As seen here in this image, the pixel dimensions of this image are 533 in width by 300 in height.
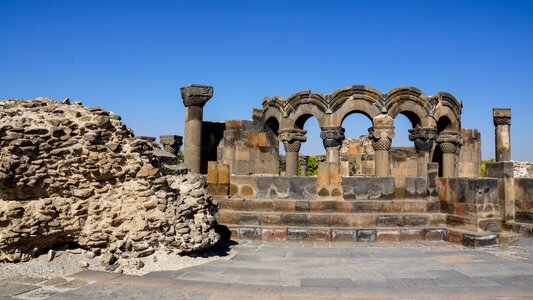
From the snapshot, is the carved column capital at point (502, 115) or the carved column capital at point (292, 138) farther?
the carved column capital at point (502, 115)

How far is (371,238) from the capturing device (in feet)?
25.3

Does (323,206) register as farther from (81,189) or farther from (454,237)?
(81,189)

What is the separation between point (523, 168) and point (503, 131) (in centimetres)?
1072

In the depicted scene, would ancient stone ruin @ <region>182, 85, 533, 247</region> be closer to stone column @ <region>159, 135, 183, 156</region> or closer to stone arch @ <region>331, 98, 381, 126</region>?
stone arch @ <region>331, 98, 381, 126</region>

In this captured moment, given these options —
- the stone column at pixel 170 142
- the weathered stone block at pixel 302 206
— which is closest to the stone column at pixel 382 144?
the weathered stone block at pixel 302 206

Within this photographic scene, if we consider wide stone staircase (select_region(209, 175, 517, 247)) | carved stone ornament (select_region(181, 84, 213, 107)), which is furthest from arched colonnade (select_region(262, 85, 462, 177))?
wide stone staircase (select_region(209, 175, 517, 247))

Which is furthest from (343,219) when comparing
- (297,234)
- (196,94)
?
(196,94)

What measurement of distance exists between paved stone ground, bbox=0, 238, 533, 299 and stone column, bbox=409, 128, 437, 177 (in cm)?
599

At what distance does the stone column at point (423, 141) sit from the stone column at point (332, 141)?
2.21 metres

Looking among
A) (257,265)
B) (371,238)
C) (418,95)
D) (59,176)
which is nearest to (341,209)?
(371,238)

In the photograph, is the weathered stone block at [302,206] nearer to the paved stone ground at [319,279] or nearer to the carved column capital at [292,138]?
the paved stone ground at [319,279]

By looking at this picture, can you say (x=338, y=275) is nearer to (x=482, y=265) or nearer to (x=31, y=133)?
(x=482, y=265)

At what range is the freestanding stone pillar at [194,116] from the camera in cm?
1224

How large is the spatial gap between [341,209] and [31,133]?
18.0 feet
